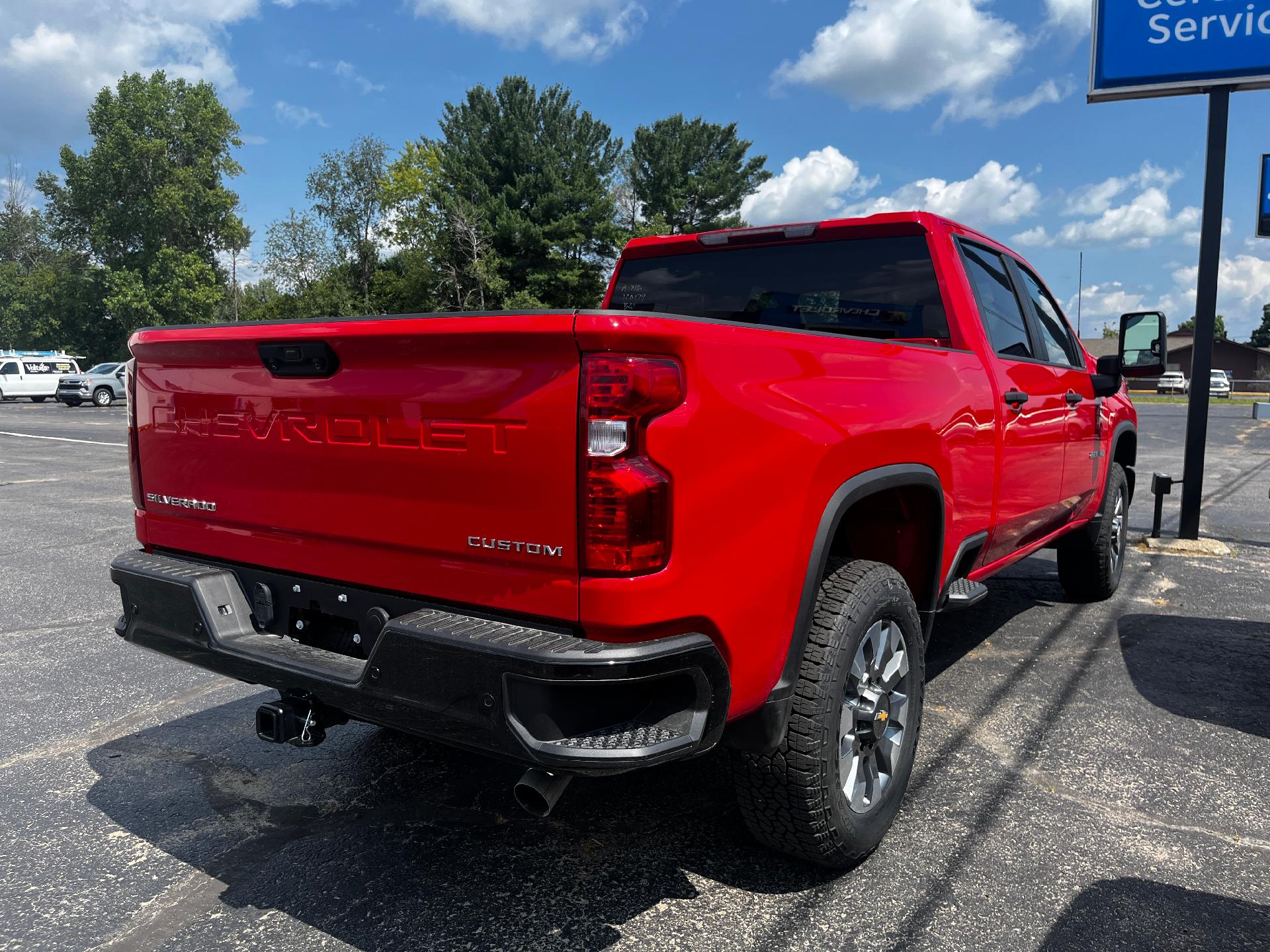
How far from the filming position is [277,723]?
249cm

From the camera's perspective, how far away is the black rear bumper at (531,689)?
1.93m

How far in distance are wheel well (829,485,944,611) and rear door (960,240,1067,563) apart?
689 millimetres

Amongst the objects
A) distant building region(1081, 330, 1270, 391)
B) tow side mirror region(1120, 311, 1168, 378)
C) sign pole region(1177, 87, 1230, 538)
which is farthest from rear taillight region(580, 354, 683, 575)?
distant building region(1081, 330, 1270, 391)

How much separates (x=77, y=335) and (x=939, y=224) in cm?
7438

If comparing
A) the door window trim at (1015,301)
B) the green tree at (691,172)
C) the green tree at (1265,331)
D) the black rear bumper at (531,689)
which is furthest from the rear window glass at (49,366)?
the green tree at (1265,331)

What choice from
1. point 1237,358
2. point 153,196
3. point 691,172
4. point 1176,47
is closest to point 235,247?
point 153,196

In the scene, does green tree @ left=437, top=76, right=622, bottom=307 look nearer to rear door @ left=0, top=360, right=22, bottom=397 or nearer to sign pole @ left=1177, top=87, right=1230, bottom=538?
rear door @ left=0, top=360, right=22, bottom=397

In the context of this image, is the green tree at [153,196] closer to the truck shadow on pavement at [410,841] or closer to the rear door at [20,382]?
the rear door at [20,382]

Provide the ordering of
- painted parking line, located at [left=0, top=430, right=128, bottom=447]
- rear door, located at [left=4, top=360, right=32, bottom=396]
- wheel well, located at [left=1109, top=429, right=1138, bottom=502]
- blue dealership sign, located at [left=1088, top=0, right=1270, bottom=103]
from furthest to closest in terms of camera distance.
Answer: rear door, located at [left=4, top=360, right=32, bottom=396] → painted parking line, located at [left=0, top=430, right=128, bottom=447] → blue dealership sign, located at [left=1088, top=0, right=1270, bottom=103] → wheel well, located at [left=1109, top=429, right=1138, bottom=502]

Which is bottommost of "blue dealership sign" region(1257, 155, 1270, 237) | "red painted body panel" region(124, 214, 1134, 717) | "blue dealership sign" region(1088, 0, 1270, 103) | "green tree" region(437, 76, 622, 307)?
"red painted body panel" region(124, 214, 1134, 717)

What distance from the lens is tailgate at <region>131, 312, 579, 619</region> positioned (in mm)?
2008

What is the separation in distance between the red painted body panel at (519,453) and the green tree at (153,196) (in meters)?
59.4

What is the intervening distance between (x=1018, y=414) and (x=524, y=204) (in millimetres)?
45375

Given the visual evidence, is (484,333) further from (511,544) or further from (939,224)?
(939,224)
